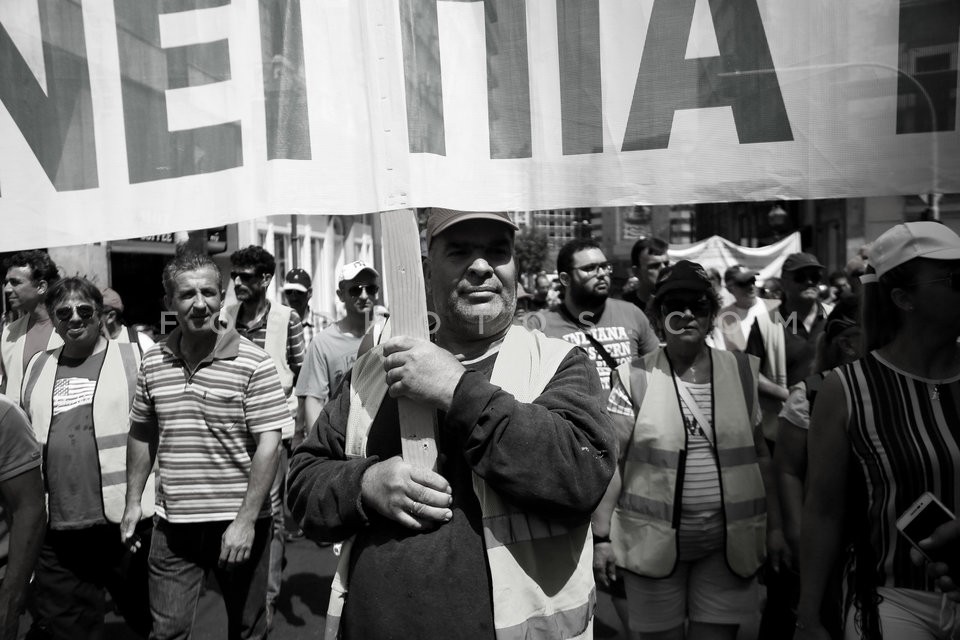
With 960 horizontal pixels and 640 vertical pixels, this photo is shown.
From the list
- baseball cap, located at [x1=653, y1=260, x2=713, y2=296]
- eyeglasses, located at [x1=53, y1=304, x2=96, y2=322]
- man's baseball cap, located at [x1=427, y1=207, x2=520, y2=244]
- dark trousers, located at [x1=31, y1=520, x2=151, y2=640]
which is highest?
man's baseball cap, located at [x1=427, y1=207, x2=520, y2=244]

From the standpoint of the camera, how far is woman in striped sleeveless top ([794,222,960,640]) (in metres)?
2.14

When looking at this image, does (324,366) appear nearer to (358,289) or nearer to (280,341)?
(280,341)

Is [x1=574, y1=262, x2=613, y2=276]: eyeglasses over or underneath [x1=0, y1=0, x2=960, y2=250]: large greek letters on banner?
underneath

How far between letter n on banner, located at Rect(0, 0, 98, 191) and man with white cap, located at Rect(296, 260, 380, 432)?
3014 millimetres

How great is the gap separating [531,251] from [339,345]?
137ft

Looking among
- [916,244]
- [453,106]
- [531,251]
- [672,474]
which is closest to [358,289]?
[672,474]

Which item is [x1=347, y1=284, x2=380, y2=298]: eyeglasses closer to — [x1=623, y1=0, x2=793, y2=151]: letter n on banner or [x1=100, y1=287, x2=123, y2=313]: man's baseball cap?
[x1=100, y1=287, x2=123, y2=313]: man's baseball cap

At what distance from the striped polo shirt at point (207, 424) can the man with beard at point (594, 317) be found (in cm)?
174

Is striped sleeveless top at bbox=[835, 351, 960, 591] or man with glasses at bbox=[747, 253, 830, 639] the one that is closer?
striped sleeveless top at bbox=[835, 351, 960, 591]

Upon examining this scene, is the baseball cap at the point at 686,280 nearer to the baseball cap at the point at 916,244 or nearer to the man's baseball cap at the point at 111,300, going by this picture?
the baseball cap at the point at 916,244

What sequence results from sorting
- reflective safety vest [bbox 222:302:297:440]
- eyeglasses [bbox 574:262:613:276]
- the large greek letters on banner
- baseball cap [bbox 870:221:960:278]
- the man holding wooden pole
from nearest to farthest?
the man holding wooden pole
the large greek letters on banner
baseball cap [bbox 870:221:960:278]
eyeglasses [bbox 574:262:613:276]
reflective safety vest [bbox 222:302:297:440]

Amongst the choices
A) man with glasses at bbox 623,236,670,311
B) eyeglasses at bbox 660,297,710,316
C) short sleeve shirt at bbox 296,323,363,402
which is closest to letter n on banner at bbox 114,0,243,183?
eyeglasses at bbox 660,297,710,316

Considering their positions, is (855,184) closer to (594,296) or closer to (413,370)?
(413,370)

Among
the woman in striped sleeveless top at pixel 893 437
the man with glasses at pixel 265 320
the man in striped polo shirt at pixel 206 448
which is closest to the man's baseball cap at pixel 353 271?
the man with glasses at pixel 265 320
